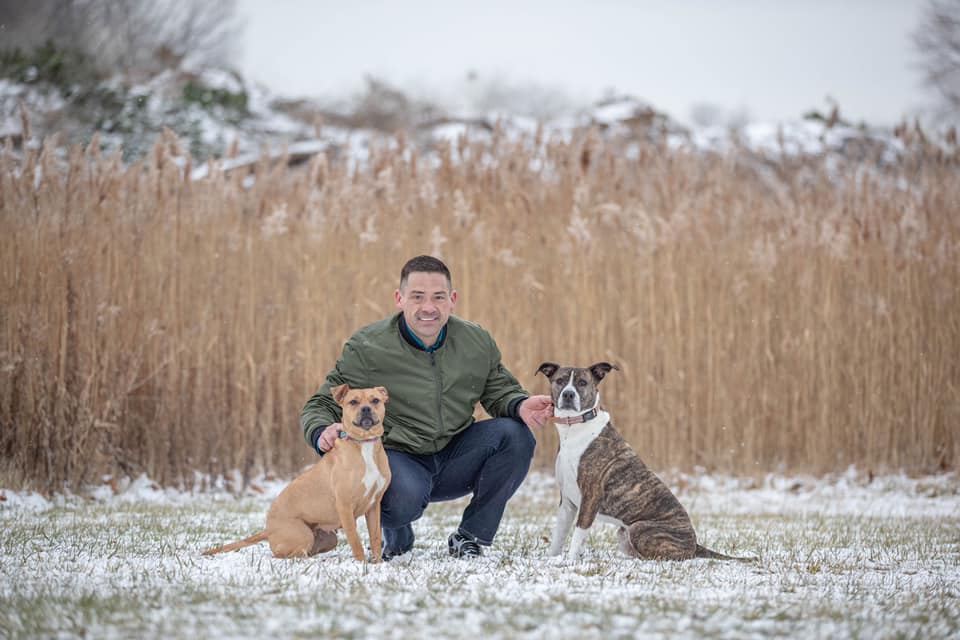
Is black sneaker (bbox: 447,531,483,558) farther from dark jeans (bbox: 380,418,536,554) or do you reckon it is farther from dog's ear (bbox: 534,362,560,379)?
dog's ear (bbox: 534,362,560,379)

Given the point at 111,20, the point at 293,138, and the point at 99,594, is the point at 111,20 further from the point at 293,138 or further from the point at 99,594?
the point at 99,594

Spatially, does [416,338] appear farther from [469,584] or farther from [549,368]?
[469,584]

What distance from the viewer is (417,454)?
4578mm

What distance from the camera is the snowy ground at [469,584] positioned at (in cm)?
295

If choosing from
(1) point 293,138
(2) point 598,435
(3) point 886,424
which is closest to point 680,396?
(3) point 886,424

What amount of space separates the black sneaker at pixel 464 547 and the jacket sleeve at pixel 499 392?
1.98 ft

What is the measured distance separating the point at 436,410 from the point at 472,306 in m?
3.21

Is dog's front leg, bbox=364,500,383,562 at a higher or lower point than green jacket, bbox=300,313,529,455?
lower

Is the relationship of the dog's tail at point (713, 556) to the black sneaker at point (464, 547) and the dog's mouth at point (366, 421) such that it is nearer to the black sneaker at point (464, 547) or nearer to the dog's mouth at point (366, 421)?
the black sneaker at point (464, 547)

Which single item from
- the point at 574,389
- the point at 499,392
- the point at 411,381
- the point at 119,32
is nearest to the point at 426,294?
the point at 411,381

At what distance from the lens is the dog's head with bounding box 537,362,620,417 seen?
4.43 metres

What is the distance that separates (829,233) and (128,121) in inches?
462

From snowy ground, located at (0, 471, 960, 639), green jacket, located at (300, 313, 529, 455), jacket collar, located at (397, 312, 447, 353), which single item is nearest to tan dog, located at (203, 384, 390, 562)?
snowy ground, located at (0, 471, 960, 639)

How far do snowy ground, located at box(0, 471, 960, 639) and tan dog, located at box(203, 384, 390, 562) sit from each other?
104mm
